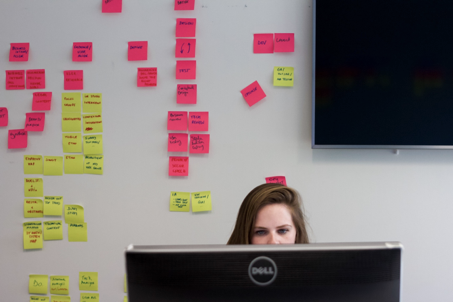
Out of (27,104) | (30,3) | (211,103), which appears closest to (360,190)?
(211,103)

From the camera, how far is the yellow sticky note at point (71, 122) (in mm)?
1858

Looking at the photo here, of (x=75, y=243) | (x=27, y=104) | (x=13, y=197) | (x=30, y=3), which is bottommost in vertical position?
(x=75, y=243)

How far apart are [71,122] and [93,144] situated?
0.56ft

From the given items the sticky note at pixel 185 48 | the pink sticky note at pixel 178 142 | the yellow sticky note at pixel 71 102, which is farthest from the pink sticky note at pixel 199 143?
the yellow sticky note at pixel 71 102

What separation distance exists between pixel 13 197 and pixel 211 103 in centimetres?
119

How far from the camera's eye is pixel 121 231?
1.84 metres

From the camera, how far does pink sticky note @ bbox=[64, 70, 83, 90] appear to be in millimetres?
1855

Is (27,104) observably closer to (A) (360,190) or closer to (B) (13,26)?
(B) (13,26)

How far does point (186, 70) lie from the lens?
1.81 metres

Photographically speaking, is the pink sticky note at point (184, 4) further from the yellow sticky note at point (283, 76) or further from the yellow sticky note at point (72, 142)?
the yellow sticky note at point (72, 142)

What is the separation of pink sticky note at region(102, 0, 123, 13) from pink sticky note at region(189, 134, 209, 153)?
0.77 metres

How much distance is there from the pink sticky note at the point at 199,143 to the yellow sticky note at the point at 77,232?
0.71 meters

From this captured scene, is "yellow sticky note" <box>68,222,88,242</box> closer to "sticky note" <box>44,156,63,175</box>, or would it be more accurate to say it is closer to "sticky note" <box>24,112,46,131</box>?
"sticky note" <box>44,156,63,175</box>

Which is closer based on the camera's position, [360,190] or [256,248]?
[256,248]
